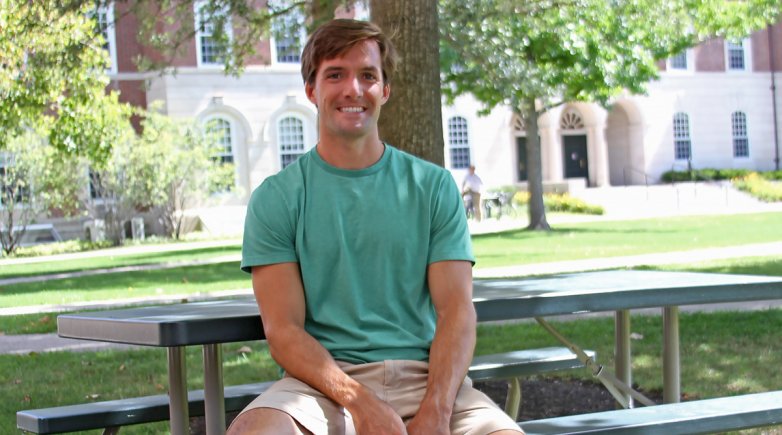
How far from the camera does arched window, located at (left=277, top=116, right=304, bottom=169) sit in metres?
38.4

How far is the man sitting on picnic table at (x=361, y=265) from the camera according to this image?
3.43 metres

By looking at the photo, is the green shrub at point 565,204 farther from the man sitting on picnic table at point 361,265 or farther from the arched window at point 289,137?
the man sitting on picnic table at point 361,265

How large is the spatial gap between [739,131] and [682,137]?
294 cm

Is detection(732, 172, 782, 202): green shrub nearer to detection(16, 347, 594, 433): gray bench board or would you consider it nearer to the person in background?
the person in background

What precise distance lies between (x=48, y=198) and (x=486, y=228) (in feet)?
37.9

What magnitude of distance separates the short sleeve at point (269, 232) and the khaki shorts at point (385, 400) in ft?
1.22

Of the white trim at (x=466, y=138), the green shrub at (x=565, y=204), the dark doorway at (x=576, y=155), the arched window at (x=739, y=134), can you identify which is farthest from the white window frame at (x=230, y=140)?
the arched window at (x=739, y=134)

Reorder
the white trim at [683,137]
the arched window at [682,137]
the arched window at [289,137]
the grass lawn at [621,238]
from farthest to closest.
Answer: the arched window at [682,137] → the white trim at [683,137] → the arched window at [289,137] → the grass lawn at [621,238]

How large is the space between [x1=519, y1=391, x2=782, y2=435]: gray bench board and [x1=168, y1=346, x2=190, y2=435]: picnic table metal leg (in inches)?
42.8

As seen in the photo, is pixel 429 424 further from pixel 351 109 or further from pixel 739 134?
pixel 739 134

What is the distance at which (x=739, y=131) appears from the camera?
46.6m

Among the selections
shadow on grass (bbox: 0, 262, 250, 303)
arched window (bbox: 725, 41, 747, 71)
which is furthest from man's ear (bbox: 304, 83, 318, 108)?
arched window (bbox: 725, 41, 747, 71)

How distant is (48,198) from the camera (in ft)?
99.7

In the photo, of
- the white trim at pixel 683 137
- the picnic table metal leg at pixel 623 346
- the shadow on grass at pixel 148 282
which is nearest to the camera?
the picnic table metal leg at pixel 623 346
